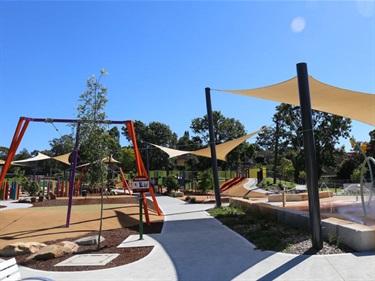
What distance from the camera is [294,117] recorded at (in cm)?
3888

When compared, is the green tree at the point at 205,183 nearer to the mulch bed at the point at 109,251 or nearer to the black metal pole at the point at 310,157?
the mulch bed at the point at 109,251

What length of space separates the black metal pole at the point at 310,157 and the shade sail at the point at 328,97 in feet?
7.87

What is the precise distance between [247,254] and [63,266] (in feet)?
11.0

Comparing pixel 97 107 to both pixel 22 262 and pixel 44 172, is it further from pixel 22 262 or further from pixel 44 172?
pixel 44 172

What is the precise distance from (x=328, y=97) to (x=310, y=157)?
3729 millimetres

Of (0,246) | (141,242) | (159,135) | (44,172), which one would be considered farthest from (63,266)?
(44,172)

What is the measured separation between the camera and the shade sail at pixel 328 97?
29.2 ft

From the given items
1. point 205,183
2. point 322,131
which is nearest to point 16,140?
point 205,183

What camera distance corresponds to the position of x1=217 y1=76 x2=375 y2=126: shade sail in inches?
351

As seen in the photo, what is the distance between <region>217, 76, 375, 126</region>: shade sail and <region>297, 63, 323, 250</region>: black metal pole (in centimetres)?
240

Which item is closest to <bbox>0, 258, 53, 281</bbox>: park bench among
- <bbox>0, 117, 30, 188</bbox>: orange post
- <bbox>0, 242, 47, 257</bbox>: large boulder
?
<bbox>0, 242, 47, 257</bbox>: large boulder

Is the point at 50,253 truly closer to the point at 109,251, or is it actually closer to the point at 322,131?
the point at 109,251

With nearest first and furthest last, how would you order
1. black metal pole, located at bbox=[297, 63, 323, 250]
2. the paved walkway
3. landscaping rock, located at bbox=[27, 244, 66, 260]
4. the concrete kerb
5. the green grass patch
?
1. the paved walkway
2. the concrete kerb
3. black metal pole, located at bbox=[297, 63, 323, 250]
4. landscaping rock, located at bbox=[27, 244, 66, 260]
5. the green grass patch

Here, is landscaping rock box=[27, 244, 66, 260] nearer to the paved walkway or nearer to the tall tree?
the paved walkway
